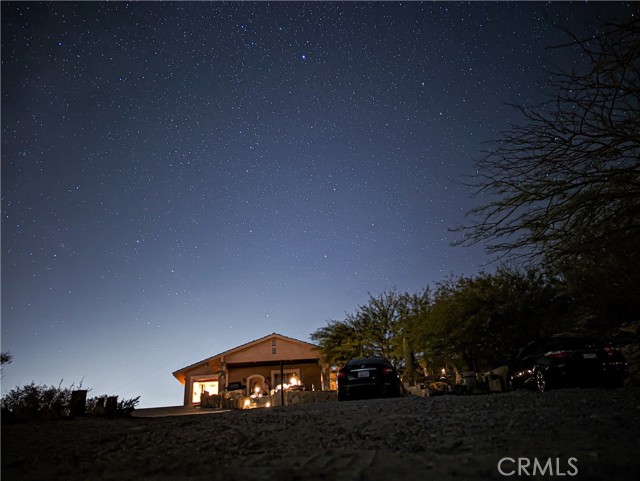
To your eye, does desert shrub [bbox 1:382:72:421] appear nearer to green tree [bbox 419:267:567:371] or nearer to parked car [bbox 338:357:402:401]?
parked car [bbox 338:357:402:401]

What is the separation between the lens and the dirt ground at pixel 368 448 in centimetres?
270

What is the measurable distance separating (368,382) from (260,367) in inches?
719

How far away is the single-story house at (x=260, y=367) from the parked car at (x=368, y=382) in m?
15.5

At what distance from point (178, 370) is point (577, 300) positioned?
25286 mm

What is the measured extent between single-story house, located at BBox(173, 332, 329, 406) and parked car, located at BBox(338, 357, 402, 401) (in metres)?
15.5

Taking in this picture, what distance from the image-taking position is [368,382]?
11.2 m

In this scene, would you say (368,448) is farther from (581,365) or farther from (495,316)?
(495,316)

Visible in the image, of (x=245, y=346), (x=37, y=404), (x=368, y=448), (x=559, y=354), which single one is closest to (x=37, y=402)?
(x=37, y=404)

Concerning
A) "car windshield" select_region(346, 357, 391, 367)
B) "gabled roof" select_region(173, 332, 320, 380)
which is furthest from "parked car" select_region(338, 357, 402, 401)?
"gabled roof" select_region(173, 332, 320, 380)

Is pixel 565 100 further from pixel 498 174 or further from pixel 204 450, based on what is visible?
pixel 204 450

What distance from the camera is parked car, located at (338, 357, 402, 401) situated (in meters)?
11.1

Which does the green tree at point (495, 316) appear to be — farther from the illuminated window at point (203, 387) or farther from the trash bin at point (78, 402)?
the illuminated window at point (203, 387)

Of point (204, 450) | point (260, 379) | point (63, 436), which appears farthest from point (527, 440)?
point (260, 379)

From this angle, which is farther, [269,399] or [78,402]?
[269,399]
